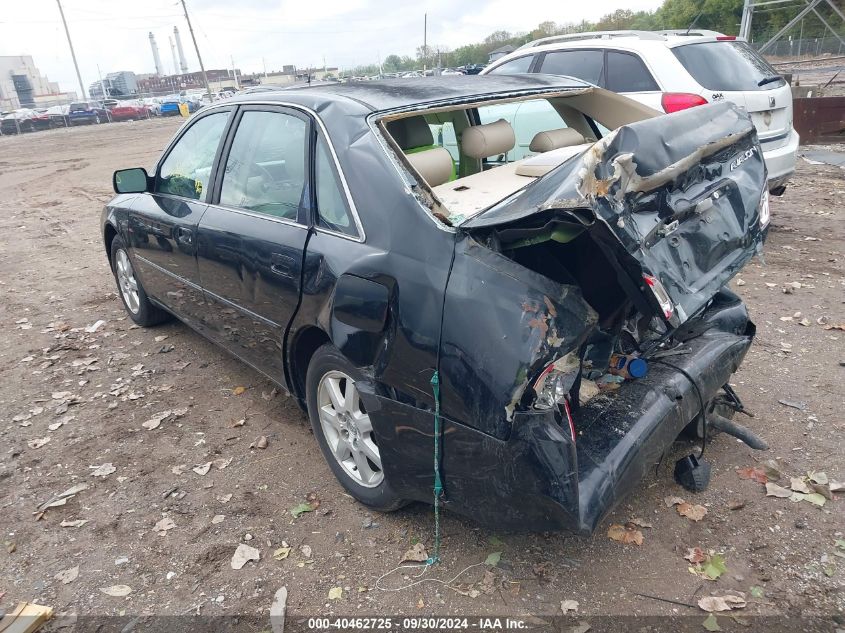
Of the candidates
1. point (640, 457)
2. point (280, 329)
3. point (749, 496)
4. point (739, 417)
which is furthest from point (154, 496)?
point (739, 417)

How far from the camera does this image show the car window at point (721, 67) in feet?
20.9

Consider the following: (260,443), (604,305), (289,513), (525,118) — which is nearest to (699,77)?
(525,118)

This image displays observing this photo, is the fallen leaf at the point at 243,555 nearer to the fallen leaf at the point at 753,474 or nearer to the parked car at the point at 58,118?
the fallen leaf at the point at 753,474

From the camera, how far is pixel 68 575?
285cm

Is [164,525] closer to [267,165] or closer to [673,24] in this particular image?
[267,165]

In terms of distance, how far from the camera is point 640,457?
2488 mm

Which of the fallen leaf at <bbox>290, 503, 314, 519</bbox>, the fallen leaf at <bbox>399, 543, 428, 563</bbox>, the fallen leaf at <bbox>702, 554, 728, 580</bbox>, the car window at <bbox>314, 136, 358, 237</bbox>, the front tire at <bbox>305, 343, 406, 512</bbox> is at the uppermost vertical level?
the car window at <bbox>314, 136, 358, 237</bbox>

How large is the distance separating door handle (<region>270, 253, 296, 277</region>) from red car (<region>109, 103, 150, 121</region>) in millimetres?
48328

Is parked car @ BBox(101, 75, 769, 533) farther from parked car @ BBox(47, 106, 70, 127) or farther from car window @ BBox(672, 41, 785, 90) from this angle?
parked car @ BBox(47, 106, 70, 127)

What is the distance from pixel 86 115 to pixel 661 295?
4900cm

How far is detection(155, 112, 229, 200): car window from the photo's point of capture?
395cm

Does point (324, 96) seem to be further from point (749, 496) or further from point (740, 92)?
point (740, 92)

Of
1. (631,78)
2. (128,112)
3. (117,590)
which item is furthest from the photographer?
(128,112)

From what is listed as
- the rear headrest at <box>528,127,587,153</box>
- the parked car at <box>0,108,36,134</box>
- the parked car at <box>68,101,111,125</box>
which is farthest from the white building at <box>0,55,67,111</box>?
the rear headrest at <box>528,127,587,153</box>
